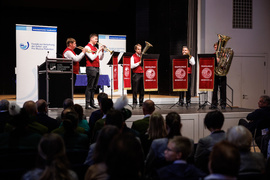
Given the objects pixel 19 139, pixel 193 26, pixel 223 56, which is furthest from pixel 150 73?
pixel 19 139

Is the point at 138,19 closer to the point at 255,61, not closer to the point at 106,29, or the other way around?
the point at 106,29

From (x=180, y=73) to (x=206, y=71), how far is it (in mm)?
575

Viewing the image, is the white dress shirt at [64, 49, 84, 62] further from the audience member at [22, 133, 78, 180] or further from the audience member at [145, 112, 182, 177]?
the audience member at [22, 133, 78, 180]

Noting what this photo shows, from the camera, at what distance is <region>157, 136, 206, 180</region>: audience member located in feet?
6.85

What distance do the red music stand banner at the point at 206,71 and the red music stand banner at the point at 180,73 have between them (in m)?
0.34

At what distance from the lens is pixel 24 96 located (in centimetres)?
737

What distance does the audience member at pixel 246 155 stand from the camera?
2402 millimetres

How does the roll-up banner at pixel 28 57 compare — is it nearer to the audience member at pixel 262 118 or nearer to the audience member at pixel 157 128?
the audience member at pixel 157 128

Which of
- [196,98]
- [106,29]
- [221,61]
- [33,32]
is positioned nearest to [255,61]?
[196,98]

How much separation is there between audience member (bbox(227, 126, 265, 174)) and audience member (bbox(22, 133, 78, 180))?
131 centimetres

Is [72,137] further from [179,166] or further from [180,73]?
[180,73]

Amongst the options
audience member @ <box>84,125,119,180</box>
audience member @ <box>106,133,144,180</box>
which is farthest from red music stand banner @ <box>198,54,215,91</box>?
audience member @ <box>106,133,144,180</box>

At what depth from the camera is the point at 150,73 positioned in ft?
23.1

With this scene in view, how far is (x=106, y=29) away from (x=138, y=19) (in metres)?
1.38
